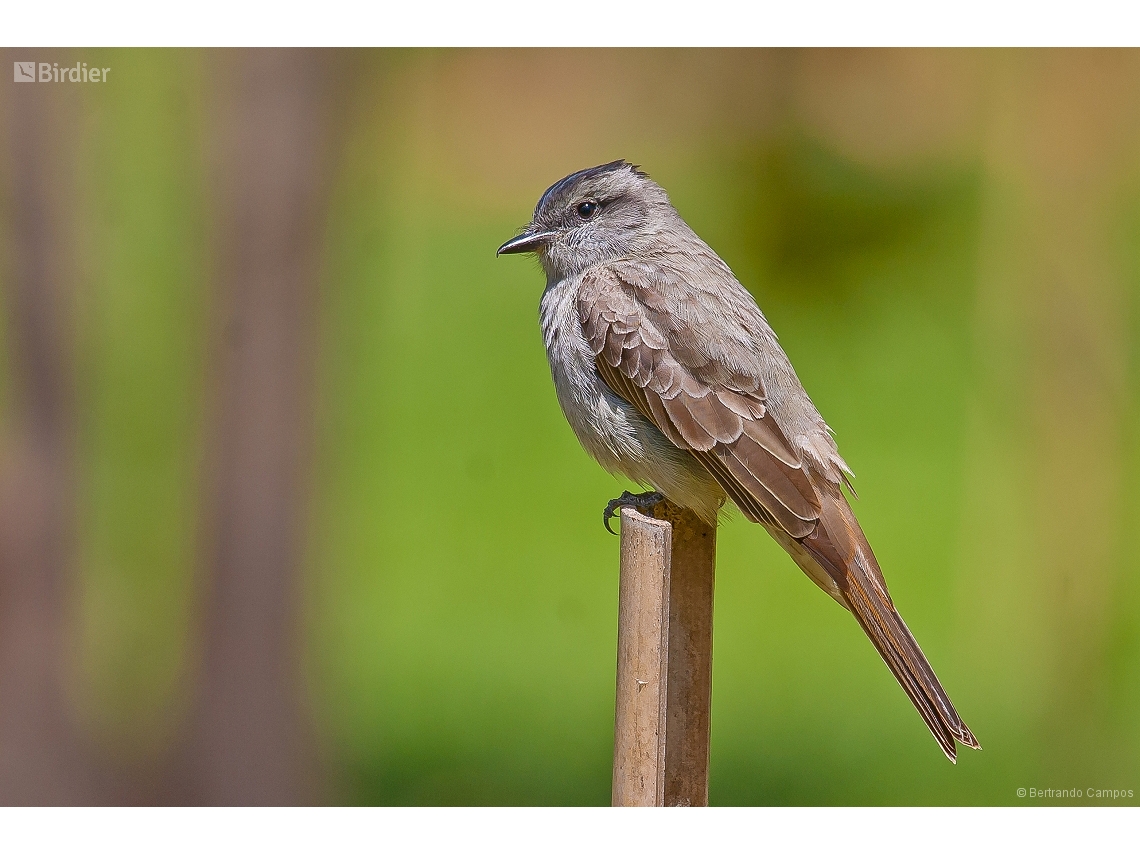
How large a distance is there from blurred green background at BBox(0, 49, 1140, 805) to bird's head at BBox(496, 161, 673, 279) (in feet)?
2.80

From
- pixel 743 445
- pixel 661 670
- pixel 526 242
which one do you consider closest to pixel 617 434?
pixel 743 445

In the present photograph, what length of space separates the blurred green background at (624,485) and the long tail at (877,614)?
1.66 m

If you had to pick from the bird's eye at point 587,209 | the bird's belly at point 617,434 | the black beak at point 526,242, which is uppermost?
the bird's eye at point 587,209

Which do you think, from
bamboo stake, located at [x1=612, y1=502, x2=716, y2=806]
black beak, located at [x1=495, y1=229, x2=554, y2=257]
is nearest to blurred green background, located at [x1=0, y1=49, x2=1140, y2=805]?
black beak, located at [x1=495, y1=229, x2=554, y2=257]

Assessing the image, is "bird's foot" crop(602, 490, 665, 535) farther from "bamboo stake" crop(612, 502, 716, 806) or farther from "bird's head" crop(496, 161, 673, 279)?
"bird's head" crop(496, 161, 673, 279)

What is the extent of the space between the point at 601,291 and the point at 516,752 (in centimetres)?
224

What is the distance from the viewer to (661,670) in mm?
2703

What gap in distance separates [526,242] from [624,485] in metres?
0.96

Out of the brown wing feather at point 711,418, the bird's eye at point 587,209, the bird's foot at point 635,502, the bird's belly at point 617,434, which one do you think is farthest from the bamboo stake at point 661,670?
the bird's eye at point 587,209

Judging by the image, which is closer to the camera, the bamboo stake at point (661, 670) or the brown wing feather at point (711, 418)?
the bamboo stake at point (661, 670)

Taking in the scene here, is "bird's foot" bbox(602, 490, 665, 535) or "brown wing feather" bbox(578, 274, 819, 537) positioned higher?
"brown wing feather" bbox(578, 274, 819, 537)

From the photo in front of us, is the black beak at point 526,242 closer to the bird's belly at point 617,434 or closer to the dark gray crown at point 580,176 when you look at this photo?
the dark gray crown at point 580,176

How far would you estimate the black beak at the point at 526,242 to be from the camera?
13.2 feet

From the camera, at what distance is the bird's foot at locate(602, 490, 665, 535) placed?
3691 millimetres
